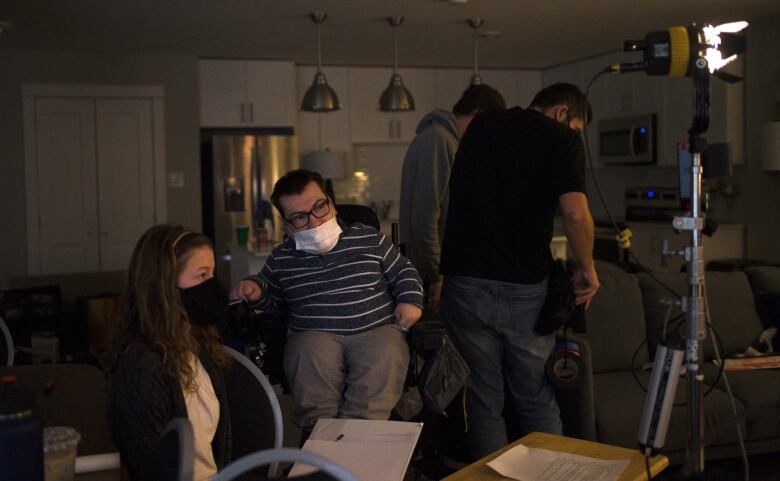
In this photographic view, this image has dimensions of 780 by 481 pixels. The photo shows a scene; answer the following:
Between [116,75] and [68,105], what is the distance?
0.45 m

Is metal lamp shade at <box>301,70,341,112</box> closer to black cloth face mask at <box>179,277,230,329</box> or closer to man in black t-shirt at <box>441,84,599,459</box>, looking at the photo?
man in black t-shirt at <box>441,84,599,459</box>

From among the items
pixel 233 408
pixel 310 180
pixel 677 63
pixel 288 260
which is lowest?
pixel 233 408

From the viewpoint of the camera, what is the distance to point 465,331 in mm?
2732

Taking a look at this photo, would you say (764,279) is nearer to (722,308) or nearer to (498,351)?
(722,308)

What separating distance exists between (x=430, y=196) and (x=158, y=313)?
4.83 ft

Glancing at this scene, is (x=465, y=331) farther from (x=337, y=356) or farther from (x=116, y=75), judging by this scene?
(x=116, y=75)

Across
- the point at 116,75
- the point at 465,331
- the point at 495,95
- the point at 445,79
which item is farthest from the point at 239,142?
the point at 465,331

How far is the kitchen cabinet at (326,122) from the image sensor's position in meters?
7.57

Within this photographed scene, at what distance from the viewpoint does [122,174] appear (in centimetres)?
695

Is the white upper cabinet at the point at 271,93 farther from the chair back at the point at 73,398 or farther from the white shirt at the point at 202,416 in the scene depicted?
the white shirt at the point at 202,416

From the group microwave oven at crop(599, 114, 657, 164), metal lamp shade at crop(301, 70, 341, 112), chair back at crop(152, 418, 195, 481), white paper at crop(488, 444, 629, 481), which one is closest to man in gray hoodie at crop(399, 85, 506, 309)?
white paper at crop(488, 444, 629, 481)

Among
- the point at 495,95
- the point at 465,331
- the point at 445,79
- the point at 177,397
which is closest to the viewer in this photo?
the point at 177,397

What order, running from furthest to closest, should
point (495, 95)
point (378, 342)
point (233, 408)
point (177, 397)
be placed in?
point (495, 95) → point (378, 342) → point (233, 408) → point (177, 397)

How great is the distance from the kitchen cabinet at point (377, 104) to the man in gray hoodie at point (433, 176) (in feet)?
14.8
